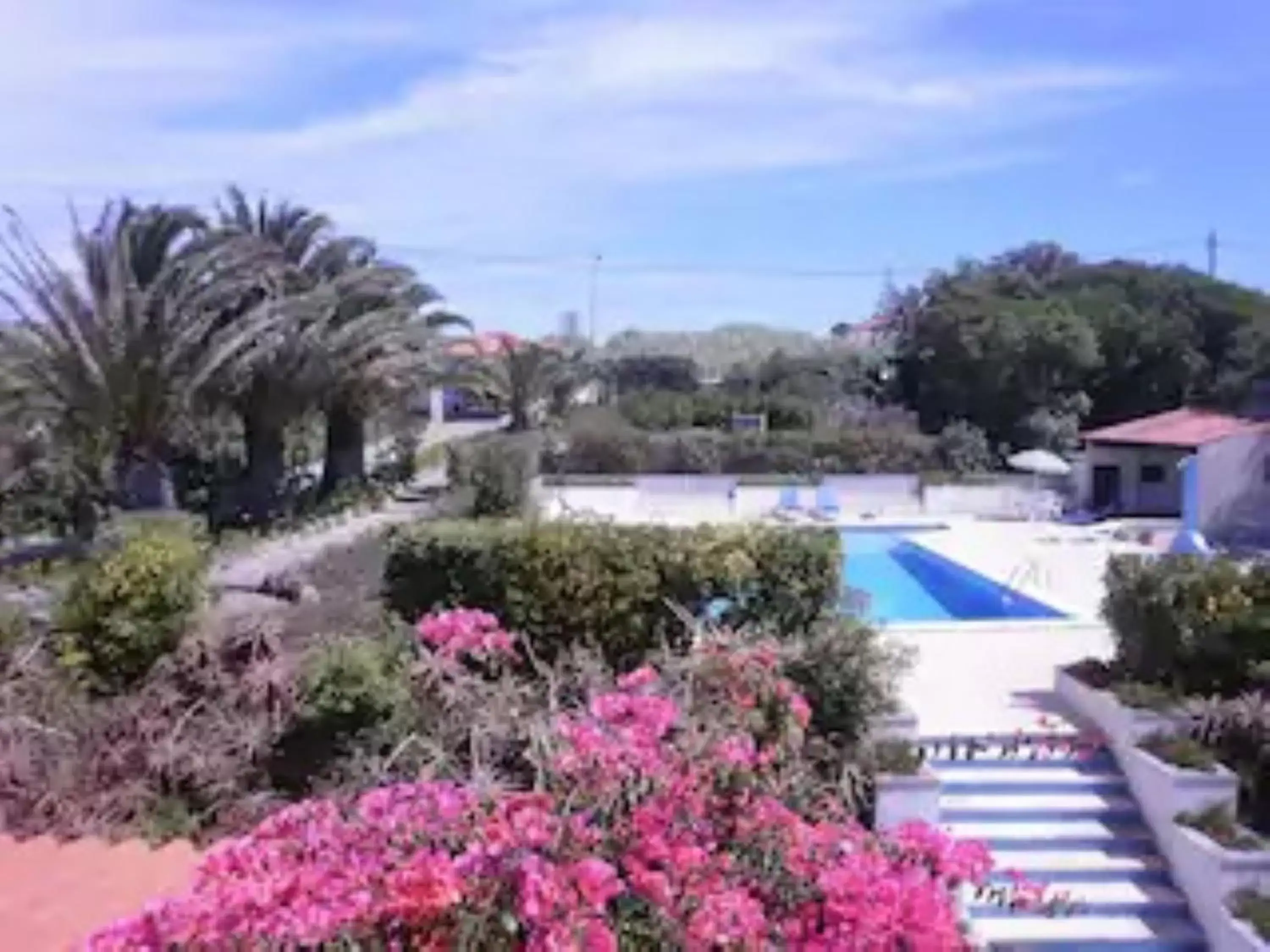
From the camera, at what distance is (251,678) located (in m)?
11.8

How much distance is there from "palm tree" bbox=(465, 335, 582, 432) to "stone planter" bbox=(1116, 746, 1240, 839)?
122ft

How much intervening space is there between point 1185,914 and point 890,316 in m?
56.4

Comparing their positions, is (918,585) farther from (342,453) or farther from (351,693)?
(351,693)

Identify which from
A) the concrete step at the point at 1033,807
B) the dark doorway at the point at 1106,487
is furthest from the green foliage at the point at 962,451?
the concrete step at the point at 1033,807

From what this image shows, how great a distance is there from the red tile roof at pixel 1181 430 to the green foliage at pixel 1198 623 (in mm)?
20379

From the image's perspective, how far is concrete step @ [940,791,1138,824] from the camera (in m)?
11.5

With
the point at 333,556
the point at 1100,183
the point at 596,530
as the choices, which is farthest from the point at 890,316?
the point at 596,530

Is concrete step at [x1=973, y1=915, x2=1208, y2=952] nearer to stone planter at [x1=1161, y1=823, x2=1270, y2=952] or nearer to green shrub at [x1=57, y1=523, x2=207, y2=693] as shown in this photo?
stone planter at [x1=1161, y1=823, x2=1270, y2=952]

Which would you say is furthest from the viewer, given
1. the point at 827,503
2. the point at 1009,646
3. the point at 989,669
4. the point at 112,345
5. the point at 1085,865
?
the point at 827,503

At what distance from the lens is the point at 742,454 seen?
138ft

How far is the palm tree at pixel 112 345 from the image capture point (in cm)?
2209

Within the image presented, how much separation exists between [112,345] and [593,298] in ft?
221

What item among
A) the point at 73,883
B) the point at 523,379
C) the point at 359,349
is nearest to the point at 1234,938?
the point at 73,883

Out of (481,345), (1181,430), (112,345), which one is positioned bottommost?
(1181,430)
